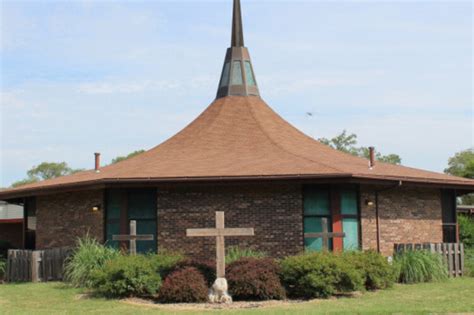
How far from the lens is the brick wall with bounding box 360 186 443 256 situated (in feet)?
62.2

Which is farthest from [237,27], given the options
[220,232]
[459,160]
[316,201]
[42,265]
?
[459,160]

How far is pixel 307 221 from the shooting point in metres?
18.1

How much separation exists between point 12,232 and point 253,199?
1417cm

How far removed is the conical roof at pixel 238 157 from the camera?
17.7 m

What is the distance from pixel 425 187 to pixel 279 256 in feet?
17.5

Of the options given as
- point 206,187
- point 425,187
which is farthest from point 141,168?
point 425,187

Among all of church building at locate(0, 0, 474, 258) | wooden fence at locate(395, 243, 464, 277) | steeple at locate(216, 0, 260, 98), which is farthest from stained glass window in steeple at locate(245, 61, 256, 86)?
wooden fence at locate(395, 243, 464, 277)

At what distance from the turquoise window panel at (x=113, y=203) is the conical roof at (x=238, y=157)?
0.56 metres

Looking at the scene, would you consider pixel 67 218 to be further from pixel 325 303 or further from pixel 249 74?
pixel 325 303

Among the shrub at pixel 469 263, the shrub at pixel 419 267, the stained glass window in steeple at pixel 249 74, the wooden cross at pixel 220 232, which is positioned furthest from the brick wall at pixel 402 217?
the stained glass window in steeple at pixel 249 74

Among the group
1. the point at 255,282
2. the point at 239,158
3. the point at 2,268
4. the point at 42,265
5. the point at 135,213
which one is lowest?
the point at 2,268

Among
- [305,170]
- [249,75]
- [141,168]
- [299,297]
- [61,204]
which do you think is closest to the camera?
[299,297]

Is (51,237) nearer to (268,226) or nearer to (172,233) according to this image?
(172,233)

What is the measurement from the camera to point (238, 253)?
55.9ft
